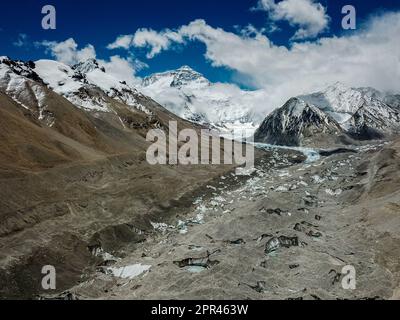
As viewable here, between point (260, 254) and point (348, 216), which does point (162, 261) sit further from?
point (348, 216)

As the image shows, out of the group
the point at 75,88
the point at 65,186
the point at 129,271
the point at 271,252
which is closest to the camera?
the point at 129,271

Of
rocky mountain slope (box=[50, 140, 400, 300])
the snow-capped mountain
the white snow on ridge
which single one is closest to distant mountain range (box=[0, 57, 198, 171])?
the snow-capped mountain


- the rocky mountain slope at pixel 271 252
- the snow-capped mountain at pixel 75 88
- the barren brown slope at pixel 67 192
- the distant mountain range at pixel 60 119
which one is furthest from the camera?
the snow-capped mountain at pixel 75 88

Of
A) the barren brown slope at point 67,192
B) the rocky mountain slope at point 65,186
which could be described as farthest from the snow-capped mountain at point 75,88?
the barren brown slope at point 67,192

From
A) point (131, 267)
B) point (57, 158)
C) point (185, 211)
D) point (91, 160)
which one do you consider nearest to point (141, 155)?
point (91, 160)

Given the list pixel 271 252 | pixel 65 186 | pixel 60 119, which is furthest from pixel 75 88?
pixel 271 252

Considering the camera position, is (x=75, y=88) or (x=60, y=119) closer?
(x=60, y=119)

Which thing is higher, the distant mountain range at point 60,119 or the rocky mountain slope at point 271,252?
the distant mountain range at point 60,119

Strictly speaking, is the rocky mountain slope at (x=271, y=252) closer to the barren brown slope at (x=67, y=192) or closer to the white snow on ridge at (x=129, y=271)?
the white snow on ridge at (x=129, y=271)

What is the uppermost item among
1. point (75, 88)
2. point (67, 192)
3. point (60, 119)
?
point (75, 88)

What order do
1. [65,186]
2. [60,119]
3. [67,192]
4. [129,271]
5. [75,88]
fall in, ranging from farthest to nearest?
[75,88]
[60,119]
[65,186]
[67,192]
[129,271]

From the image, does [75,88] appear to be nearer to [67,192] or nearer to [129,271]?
[67,192]

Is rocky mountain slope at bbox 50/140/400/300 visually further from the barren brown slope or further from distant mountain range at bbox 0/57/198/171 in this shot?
distant mountain range at bbox 0/57/198/171
